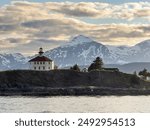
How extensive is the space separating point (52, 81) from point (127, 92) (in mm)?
16691

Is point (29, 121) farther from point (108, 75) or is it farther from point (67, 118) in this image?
point (108, 75)

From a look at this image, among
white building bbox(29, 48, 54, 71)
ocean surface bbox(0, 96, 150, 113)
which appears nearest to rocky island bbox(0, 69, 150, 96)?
white building bbox(29, 48, 54, 71)

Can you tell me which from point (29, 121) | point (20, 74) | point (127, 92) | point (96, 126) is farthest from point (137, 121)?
point (20, 74)

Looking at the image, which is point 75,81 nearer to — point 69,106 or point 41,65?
point 41,65

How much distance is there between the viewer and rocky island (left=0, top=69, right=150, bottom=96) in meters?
108

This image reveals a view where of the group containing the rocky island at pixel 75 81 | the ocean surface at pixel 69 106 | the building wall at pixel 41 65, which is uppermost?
the building wall at pixel 41 65

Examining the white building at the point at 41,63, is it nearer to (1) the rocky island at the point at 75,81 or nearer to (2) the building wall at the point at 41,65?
(2) the building wall at the point at 41,65

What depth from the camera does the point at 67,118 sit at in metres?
21.3

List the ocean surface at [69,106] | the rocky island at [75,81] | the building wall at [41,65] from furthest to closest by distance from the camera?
the building wall at [41,65] → the rocky island at [75,81] → the ocean surface at [69,106]

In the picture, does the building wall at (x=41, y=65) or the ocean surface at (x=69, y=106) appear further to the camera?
the building wall at (x=41, y=65)

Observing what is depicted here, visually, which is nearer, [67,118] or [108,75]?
[67,118]

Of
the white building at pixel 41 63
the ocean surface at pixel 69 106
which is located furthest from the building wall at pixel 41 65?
the ocean surface at pixel 69 106

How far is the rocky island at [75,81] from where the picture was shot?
108 meters

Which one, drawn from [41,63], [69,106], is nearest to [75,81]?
[41,63]
